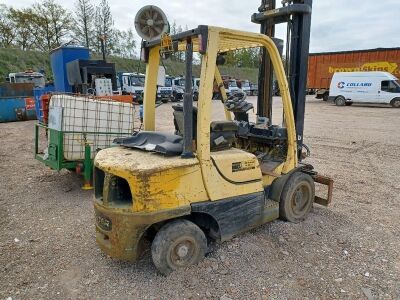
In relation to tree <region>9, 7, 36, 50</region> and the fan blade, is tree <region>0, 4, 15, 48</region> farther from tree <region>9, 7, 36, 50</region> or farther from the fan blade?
the fan blade

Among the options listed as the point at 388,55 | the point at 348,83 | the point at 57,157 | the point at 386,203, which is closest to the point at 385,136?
the point at 386,203

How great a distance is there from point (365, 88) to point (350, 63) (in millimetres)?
4815

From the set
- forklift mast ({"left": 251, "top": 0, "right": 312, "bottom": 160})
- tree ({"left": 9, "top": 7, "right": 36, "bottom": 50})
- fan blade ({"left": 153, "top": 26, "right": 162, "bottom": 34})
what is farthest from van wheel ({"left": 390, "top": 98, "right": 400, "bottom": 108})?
tree ({"left": 9, "top": 7, "right": 36, "bottom": 50})

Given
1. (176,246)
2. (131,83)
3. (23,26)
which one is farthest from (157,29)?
(23,26)

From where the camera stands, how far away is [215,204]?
3334 millimetres

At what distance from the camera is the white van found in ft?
68.1

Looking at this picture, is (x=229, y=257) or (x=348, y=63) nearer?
(x=229, y=257)

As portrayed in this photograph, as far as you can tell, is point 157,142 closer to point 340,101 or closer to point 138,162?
point 138,162

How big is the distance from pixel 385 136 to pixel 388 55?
16.5 metres

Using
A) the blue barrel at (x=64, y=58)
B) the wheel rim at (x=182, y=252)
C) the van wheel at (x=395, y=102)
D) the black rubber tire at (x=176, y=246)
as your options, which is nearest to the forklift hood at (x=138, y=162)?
the black rubber tire at (x=176, y=246)

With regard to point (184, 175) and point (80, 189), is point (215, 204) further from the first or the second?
point (80, 189)

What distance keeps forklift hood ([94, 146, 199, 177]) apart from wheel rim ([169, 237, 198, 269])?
743 mm

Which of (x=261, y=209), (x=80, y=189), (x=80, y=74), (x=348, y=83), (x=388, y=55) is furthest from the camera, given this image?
(x=388, y=55)

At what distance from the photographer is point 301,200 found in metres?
4.39
